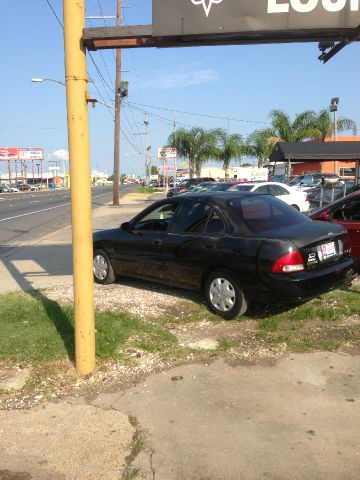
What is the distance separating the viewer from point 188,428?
320 centimetres

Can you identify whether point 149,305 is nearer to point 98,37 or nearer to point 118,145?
point 98,37

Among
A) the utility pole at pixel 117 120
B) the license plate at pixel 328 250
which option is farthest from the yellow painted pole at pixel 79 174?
the utility pole at pixel 117 120

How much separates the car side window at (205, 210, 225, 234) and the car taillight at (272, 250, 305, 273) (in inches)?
35.4

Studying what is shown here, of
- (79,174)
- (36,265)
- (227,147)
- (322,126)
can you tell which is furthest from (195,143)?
(79,174)

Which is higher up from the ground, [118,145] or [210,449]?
[118,145]

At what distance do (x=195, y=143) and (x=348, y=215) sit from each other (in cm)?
4191

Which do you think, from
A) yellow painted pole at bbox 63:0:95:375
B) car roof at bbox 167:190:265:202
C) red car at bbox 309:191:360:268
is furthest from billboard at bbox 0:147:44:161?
yellow painted pole at bbox 63:0:95:375

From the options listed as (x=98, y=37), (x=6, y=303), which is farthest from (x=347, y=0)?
(x=6, y=303)

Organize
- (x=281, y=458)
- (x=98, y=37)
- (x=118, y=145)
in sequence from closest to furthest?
(x=281, y=458)
(x=98, y=37)
(x=118, y=145)

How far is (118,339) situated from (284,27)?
327cm

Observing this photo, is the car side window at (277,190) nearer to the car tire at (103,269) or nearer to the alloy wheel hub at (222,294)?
the car tire at (103,269)

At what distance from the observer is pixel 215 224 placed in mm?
5562

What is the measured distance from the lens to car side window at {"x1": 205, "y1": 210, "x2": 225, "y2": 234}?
18.0ft

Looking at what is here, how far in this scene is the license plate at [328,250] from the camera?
16.7ft
